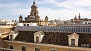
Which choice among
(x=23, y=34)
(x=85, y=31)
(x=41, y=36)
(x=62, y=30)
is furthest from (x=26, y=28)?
(x=85, y=31)

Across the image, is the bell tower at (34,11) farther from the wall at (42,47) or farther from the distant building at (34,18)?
the wall at (42,47)

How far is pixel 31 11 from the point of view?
68062mm

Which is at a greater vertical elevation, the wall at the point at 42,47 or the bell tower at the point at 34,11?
the bell tower at the point at 34,11

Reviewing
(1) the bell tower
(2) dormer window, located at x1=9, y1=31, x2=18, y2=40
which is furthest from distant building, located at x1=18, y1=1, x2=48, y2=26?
(2) dormer window, located at x1=9, y1=31, x2=18, y2=40

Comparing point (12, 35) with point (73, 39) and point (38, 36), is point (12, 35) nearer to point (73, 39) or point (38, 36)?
point (38, 36)

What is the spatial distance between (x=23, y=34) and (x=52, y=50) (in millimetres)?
7331

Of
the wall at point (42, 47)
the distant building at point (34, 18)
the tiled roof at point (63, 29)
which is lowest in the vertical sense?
the wall at point (42, 47)

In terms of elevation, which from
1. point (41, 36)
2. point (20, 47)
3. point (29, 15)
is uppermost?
point (29, 15)

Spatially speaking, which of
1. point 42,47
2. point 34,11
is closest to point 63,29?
point 42,47

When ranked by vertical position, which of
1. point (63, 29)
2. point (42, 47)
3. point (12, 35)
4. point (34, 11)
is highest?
point (34, 11)

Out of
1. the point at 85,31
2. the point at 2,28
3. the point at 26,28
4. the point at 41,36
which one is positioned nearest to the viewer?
the point at 85,31

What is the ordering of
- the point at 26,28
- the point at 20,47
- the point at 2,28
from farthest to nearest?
the point at 2,28 < the point at 26,28 < the point at 20,47

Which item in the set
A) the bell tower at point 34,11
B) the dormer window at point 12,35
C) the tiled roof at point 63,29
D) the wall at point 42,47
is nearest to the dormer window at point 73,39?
the wall at point 42,47

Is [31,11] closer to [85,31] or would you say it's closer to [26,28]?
[26,28]
